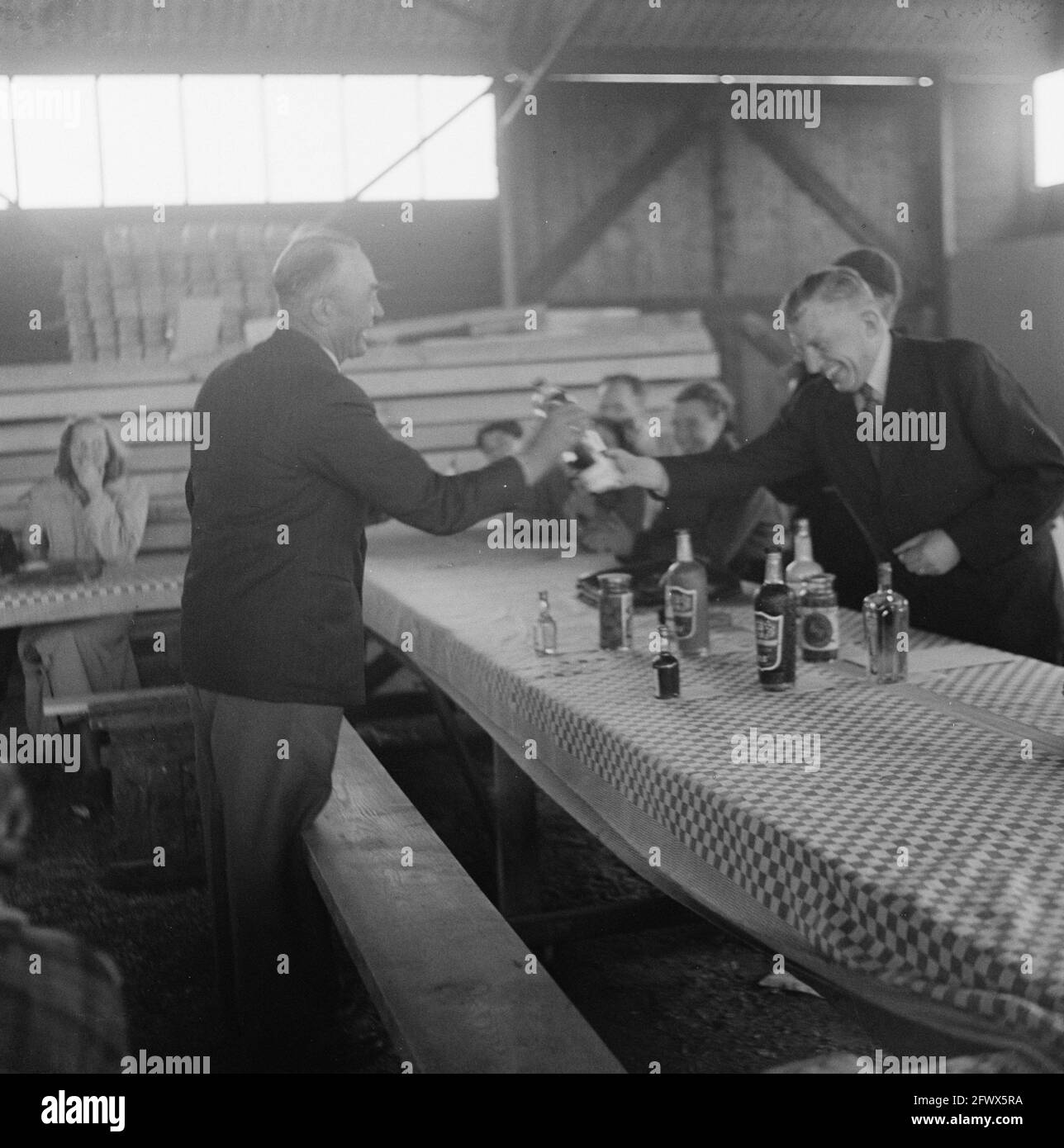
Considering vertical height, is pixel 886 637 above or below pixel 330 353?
below

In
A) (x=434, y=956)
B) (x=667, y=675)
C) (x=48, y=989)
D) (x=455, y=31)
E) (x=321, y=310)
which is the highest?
(x=455, y=31)

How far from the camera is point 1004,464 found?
11.4ft

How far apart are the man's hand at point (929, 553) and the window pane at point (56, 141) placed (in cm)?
794

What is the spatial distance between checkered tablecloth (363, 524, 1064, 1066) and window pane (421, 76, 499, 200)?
7568mm

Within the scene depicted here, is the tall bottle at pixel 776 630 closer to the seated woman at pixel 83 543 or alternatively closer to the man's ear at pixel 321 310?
the man's ear at pixel 321 310

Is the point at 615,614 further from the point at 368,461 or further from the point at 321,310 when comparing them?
the point at 321,310

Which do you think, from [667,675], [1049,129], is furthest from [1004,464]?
[1049,129]

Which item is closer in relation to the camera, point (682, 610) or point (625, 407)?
point (682, 610)

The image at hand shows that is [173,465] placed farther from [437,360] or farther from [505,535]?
[505,535]

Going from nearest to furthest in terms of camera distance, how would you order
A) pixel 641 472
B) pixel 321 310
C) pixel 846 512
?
1. pixel 321 310
2. pixel 641 472
3. pixel 846 512

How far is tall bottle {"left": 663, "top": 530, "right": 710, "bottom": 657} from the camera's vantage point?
3367 mm

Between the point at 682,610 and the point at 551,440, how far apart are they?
0.56 meters

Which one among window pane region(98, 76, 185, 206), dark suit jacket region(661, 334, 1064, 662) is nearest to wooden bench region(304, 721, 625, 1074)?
dark suit jacket region(661, 334, 1064, 662)
